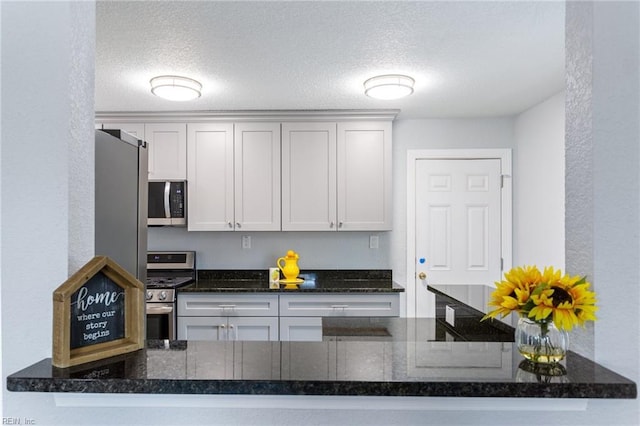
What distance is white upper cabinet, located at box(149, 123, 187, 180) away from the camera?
349 cm

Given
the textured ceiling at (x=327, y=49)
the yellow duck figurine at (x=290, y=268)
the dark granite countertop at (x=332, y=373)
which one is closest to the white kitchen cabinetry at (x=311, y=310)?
the yellow duck figurine at (x=290, y=268)

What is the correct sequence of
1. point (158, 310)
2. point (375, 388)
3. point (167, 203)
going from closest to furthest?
point (375, 388), point (158, 310), point (167, 203)

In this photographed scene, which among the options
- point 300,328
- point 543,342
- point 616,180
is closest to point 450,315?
point 543,342

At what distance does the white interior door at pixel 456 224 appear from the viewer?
3.75 m

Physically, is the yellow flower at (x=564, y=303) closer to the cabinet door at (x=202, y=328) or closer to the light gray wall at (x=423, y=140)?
the cabinet door at (x=202, y=328)

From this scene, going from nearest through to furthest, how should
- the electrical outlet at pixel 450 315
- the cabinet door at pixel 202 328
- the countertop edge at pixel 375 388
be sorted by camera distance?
1. the countertop edge at pixel 375 388
2. the electrical outlet at pixel 450 315
3. the cabinet door at pixel 202 328

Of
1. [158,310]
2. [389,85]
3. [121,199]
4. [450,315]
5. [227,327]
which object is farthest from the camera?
[227,327]

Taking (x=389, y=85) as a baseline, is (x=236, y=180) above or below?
below

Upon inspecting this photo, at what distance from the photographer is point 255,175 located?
347cm

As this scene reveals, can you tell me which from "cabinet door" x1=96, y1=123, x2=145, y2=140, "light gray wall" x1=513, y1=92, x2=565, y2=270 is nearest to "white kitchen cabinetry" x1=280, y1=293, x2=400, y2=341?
"light gray wall" x1=513, y1=92, x2=565, y2=270

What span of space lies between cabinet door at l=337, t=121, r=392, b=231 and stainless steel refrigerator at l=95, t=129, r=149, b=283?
A: 194 cm

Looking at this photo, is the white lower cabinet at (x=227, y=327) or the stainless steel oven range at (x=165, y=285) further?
the white lower cabinet at (x=227, y=327)

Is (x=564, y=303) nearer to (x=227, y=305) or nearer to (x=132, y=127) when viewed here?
(x=227, y=305)

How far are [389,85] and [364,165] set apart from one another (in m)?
0.96
